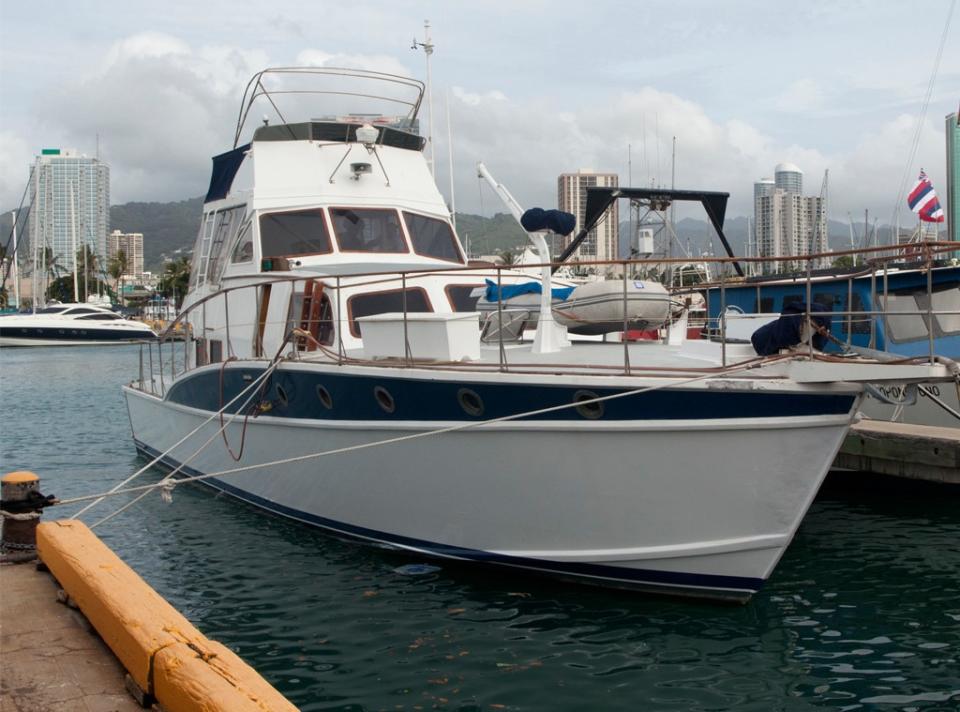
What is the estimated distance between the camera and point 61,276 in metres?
116

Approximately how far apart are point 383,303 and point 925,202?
16283 millimetres

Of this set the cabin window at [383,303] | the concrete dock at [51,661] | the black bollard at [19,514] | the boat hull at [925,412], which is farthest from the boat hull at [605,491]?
the boat hull at [925,412]

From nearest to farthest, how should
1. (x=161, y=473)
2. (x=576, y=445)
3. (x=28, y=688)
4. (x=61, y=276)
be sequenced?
(x=28, y=688) < (x=576, y=445) < (x=161, y=473) < (x=61, y=276)

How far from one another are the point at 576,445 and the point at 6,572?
13.5ft

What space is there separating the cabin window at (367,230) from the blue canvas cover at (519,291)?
231cm

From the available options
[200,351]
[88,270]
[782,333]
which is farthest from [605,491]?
[88,270]

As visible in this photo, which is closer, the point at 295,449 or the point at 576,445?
the point at 576,445

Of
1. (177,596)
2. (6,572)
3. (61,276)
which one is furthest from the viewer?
(61,276)

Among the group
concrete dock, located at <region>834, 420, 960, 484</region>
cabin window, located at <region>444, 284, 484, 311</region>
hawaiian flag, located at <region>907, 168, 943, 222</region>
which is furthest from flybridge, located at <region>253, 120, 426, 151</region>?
hawaiian flag, located at <region>907, 168, 943, 222</region>

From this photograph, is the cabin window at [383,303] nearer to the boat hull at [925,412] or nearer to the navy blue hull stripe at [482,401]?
the navy blue hull stripe at [482,401]

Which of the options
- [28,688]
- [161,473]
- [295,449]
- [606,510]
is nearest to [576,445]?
[606,510]

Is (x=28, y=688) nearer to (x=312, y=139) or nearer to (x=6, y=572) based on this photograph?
(x=6, y=572)

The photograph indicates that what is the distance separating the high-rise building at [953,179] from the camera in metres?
22.2

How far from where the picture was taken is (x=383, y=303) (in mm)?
10352
